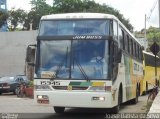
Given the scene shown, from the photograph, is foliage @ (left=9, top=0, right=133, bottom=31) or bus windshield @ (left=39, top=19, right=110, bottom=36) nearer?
Answer: bus windshield @ (left=39, top=19, right=110, bottom=36)

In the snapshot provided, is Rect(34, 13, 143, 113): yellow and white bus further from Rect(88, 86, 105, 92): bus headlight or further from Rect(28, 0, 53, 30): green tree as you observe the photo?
Rect(28, 0, 53, 30): green tree

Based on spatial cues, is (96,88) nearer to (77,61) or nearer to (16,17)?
(77,61)

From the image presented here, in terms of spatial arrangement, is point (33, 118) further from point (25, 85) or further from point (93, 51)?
point (25, 85)

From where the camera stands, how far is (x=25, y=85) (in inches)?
1303

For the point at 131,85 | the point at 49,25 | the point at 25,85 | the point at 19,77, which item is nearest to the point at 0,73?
the point at 19,77

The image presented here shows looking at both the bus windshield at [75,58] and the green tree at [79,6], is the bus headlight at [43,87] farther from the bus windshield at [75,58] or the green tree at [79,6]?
the green tree at [79,6]

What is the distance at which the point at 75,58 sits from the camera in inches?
610

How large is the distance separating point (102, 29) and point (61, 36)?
1.39 meters

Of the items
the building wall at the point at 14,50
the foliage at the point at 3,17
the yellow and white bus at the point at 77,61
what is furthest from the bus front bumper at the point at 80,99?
the foliage at the point at 3,17

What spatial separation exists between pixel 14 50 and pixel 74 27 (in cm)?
3280

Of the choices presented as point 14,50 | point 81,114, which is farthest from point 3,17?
point 81,114

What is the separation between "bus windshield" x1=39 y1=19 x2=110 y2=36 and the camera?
16.0 metres

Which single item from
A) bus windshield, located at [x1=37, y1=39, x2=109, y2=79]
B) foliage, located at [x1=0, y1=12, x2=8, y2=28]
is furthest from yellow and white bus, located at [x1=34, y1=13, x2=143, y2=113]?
foliage, located at [x1=0, y1=12, x2=8, y2=28]

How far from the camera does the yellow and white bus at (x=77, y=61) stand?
50.0ft
